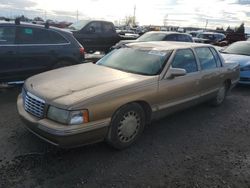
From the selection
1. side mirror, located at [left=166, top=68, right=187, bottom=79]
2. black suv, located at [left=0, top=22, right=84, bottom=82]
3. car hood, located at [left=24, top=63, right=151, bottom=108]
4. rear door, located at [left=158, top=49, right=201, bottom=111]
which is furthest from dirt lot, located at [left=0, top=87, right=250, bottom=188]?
black suv, located at [left=0, top=22, right=84, bottom=82]

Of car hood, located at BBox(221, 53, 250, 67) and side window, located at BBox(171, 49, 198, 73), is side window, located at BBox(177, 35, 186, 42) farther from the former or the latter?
side window, located at BBox(171, 49, 198, 73)

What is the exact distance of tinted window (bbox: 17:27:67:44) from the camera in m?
6.51

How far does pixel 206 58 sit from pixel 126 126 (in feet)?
8.97

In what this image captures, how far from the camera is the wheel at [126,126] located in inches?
149

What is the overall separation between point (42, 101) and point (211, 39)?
73.8 feet

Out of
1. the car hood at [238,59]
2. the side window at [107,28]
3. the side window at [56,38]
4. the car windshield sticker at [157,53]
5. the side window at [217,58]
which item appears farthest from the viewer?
the side window at [107,28]

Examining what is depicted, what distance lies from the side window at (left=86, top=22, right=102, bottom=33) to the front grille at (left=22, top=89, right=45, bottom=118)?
9.39 meters

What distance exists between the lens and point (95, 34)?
13039mm

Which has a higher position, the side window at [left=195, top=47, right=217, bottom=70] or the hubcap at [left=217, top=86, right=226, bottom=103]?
the side window at [left=195, top=47, right=217, bottom=70]

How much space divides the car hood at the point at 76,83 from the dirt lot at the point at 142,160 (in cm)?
80

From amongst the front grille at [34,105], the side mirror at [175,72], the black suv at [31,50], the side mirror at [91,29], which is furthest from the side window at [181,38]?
the front grille at [34,105]

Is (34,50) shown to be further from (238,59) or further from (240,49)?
(240,49)

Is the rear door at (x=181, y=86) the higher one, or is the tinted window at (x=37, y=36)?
the tinted window at (x=37, y=36)

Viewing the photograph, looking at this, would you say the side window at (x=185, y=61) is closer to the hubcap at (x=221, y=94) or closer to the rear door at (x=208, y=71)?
the rear door at (x=208, y=71)
